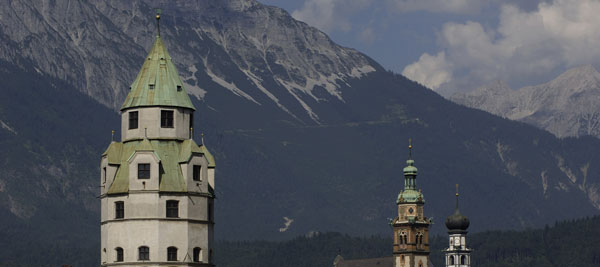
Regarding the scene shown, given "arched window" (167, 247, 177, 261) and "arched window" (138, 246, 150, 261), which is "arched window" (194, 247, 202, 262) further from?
"arched window" (138, 246, 150, 261)

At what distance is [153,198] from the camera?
90.1m

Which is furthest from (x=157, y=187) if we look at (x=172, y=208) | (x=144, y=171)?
(x=172, y=208)

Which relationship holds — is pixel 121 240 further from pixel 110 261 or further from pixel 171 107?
pixel 171 107

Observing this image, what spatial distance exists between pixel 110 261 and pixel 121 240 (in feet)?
4.98

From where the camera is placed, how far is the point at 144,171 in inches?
3553

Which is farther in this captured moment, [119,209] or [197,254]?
[197,254]

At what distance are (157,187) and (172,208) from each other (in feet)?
4.95

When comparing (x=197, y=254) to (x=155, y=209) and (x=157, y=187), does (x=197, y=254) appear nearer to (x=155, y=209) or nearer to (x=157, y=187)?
(x=155, y=209)

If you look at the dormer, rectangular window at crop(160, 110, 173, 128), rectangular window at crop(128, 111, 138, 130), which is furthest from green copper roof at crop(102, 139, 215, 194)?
rectangular window at crop(128, 111, 138, 130)

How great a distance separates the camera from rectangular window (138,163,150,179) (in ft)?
296

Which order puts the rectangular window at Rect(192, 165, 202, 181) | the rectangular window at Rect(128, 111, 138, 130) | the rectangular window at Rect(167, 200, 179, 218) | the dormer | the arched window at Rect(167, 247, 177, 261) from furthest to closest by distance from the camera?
the rectangular window at Rect(128, 111, 138, 130) < the rectangular window at Rect(192, 165, 202, 181) < the arched window at Rect(167, 247, 177, 261) < the rectangular window at Rect(167, 200, 179, 218) < the dormer

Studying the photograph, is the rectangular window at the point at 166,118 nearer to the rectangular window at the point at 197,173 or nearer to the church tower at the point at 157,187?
the church tower at the point at 157,187

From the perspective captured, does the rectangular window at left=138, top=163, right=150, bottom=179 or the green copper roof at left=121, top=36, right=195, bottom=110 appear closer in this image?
the rectangular window at left=138, top=163, right=150, bottom=179

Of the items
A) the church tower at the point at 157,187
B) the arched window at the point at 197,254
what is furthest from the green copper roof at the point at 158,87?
the arched window at the point at 197,254
